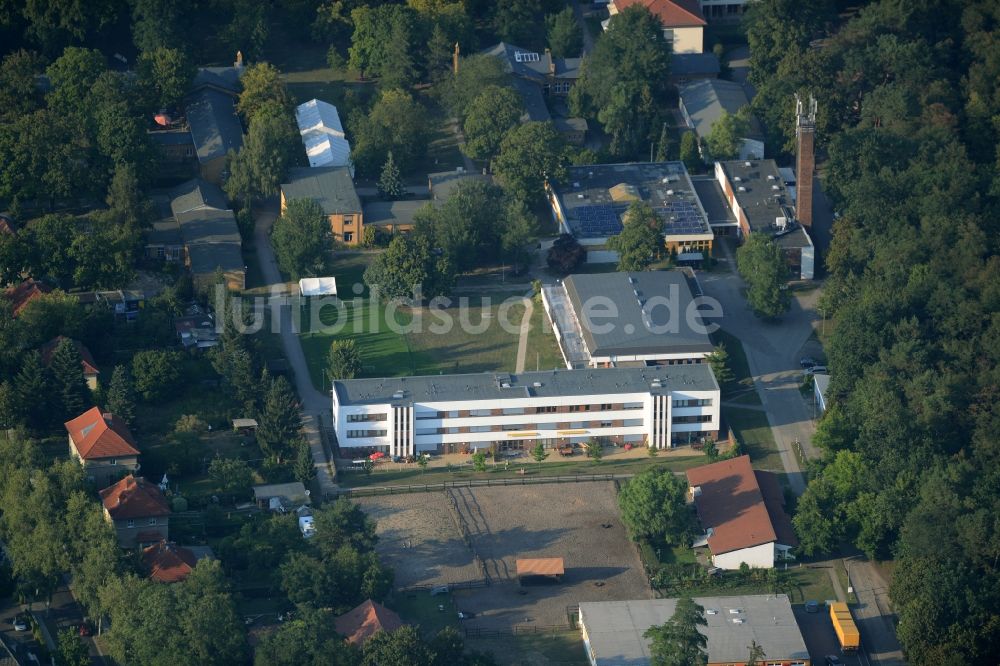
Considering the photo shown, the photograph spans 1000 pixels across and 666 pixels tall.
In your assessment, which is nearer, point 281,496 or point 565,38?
point 281,496

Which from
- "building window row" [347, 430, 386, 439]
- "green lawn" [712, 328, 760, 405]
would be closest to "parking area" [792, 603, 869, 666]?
"green lawn" [712, 328, 760, 405]

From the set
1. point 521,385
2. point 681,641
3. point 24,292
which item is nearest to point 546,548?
point 521,385

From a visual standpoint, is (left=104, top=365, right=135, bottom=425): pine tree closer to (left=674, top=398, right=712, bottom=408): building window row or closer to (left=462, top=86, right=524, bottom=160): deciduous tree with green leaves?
(left=674, top=398, right=712, bottom=408): building window row

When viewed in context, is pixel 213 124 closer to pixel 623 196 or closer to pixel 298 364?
pixel 298 364

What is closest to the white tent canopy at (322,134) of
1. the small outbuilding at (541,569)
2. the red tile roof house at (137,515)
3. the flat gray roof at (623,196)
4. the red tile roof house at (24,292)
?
the flat gray roof at (623,196)

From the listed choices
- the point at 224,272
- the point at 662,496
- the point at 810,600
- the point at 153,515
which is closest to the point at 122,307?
the point at 224,272

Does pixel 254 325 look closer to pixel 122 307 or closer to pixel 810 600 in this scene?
pixel 122 307
